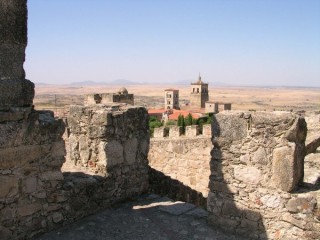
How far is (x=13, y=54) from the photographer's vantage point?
13.3 ft

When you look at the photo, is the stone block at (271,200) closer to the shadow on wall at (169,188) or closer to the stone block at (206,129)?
the shadow on wall at (169,188)

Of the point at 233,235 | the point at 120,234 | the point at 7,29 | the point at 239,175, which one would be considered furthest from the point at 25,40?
the point at 233,235

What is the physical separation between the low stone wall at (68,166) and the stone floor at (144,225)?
0.58ft

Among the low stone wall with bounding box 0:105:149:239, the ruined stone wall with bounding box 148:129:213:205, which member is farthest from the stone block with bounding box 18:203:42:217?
the ruined stone wall with bounding box 148:129:213:205

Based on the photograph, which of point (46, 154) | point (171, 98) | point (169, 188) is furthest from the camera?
point (171, 98)

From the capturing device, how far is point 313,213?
3918 millimetres

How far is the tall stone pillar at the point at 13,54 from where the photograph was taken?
13.0 feet

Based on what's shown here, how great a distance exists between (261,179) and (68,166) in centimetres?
293

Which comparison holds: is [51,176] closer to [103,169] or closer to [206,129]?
[103,169]

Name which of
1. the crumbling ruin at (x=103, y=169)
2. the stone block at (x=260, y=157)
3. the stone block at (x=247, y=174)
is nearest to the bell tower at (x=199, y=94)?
the crumbling ruin at (x=103, y=169)

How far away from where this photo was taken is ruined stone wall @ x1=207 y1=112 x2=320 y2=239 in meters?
4.05

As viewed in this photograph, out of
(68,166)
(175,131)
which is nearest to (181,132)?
(175,131)

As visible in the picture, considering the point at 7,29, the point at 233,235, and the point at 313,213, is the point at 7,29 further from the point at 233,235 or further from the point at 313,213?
the point at 313,213

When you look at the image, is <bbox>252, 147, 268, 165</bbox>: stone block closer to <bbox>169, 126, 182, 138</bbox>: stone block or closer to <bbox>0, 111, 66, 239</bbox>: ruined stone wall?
<bbox>0, 111, 66, 239</bbox>: ruined stone wall
